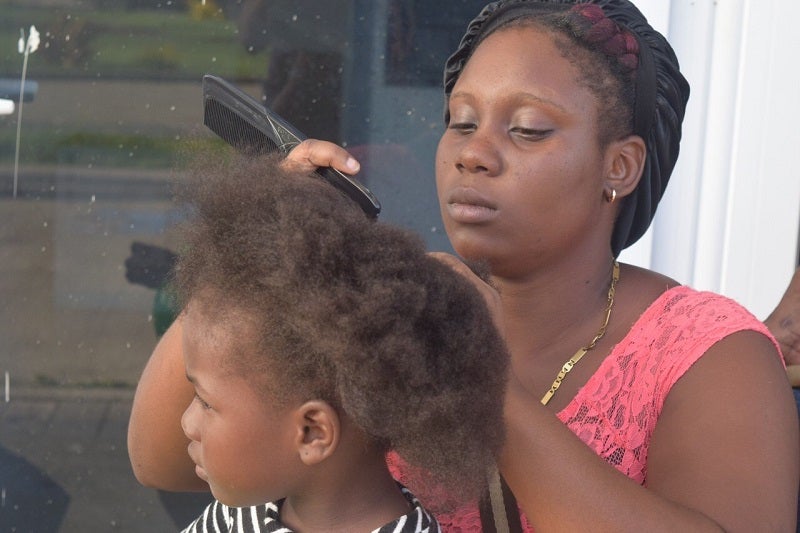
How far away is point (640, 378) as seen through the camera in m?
1.68

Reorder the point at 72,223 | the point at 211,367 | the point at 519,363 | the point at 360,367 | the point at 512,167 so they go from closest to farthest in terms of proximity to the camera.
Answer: the point at 360,367
the point at 211,367
the point at 512,167
the point at 519,363
the point at 72,223

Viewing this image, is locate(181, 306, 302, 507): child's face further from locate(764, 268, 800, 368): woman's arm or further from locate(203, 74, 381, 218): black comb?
locate(764, 268, 800, 368): woman's arm

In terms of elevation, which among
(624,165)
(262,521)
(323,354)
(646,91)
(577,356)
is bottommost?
(262,521)

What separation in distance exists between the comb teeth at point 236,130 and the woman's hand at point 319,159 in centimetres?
11

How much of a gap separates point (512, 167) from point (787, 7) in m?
1.30

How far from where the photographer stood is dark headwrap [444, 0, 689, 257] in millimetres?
1825

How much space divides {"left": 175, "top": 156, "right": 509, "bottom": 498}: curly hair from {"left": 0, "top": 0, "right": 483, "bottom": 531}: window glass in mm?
1573

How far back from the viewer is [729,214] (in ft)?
Result: 8.80

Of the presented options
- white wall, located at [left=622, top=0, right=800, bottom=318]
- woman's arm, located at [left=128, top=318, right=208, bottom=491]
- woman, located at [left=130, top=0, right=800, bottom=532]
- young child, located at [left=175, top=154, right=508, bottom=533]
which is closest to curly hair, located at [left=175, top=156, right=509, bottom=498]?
young child, located at [left=175, top=154, right=508, bottom=533]

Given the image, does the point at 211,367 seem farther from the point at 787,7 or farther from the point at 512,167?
the point at 787,7

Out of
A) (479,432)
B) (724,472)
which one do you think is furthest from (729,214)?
(479,432)

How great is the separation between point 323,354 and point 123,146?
1877mm

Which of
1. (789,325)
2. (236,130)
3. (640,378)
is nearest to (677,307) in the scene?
(640,378)

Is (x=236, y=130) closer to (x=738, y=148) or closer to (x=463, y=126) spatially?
(x=463, y=126)
